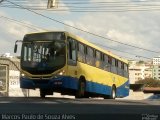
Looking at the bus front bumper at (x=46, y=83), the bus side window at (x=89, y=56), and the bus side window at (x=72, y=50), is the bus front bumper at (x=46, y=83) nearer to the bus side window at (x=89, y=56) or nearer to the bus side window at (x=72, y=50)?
the bus side window at (x=72, y=50)

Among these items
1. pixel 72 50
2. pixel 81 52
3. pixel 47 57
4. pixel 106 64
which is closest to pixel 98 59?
pixel 106 64

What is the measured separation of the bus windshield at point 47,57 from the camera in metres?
20.9

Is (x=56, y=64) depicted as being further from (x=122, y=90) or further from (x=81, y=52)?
(x=122, y=90)

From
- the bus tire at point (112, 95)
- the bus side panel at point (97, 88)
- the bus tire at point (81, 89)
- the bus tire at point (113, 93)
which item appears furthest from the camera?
the bus tire at point (113, 93)

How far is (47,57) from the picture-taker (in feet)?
68.6

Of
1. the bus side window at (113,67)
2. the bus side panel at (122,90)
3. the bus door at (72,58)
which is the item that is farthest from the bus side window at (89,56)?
the bus side panel at (122,90)

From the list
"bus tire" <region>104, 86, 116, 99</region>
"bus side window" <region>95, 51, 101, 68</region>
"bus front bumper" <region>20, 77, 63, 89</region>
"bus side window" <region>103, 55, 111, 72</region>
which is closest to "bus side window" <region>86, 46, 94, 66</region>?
"bus side window" <region>95, 51, 101, 68</region>

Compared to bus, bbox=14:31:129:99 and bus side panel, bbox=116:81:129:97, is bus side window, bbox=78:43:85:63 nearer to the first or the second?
bus, bbox=14:31:129:99

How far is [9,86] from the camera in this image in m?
41.2

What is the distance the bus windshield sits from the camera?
20.9 metres

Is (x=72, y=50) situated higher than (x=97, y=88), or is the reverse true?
(x=72, y=50)

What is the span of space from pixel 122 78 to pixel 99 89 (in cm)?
731

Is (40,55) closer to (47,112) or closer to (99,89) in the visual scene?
(99,89)

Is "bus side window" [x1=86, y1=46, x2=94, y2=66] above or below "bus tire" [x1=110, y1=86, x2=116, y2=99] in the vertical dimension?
above
